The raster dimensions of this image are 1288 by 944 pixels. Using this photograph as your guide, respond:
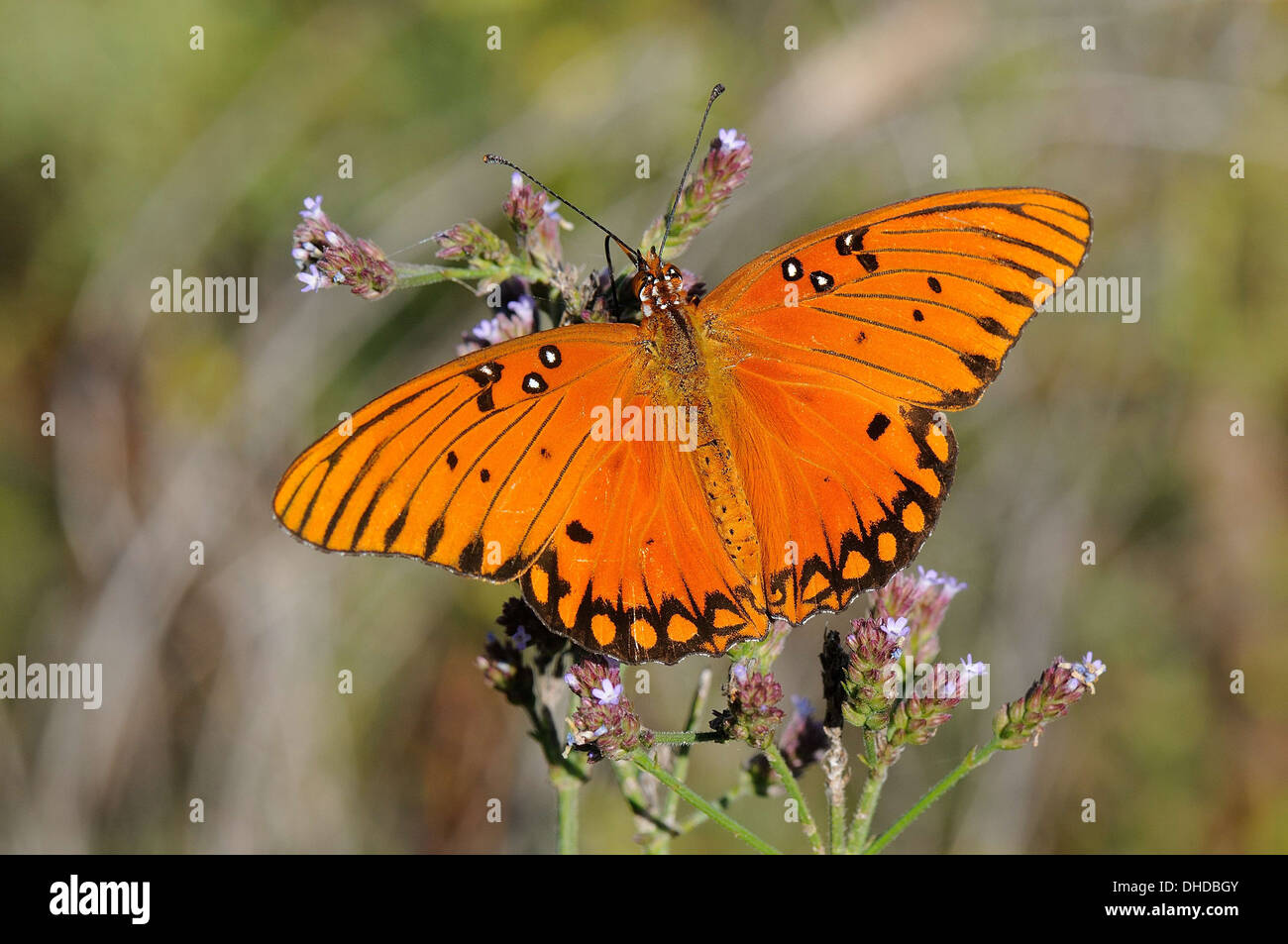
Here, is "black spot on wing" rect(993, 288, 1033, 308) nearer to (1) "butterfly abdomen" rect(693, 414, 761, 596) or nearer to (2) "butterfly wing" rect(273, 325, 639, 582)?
(1) "butterfly abdomen" rect(693, 414, 761, 596)

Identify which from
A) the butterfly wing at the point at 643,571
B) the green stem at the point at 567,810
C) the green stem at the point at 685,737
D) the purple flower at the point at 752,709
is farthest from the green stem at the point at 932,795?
the green stem at the point at 567,810

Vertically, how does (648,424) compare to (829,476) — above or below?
above
